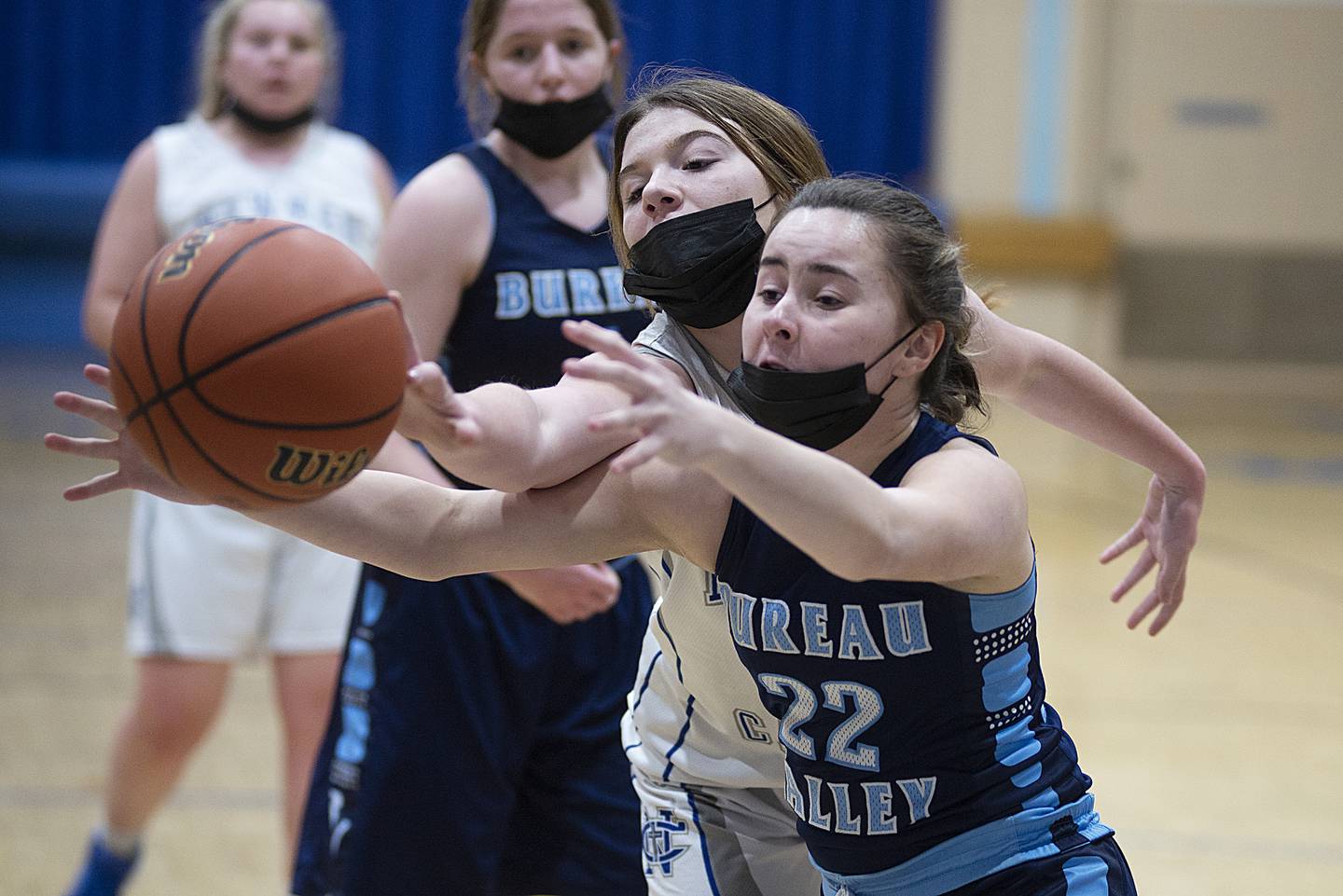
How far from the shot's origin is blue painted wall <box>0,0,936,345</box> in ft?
36.7

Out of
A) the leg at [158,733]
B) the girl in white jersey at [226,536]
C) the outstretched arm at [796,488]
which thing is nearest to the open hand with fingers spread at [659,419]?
the outstretched arm at [796,488]

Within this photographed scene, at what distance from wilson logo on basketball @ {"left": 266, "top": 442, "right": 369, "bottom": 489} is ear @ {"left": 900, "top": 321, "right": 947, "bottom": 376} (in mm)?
616

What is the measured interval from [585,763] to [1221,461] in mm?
7772

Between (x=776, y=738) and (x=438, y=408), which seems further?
(x=776, y=738)

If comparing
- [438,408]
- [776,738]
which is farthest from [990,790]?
[438,408]

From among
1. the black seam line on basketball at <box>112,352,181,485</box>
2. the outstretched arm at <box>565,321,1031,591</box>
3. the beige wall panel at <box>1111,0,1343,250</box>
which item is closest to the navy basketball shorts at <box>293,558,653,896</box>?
the black seam line on basketball at <box>112,352,181,485</box>

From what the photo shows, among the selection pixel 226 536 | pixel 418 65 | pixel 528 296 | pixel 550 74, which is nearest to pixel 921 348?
pixel 528 296

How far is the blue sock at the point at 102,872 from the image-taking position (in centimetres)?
340

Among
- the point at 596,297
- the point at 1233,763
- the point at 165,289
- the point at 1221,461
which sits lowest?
the point at 1221,461

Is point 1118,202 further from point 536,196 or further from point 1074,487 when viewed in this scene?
point 536,196

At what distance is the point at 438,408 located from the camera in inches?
66.1

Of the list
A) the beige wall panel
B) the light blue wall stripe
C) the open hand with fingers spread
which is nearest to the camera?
the open hand with fingers spread

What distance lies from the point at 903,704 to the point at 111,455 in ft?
3.19

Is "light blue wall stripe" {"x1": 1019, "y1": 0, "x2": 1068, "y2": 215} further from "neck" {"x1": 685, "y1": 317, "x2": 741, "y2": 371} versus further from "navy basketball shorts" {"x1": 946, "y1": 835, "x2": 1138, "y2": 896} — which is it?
"navy basketball shorts" {"x1": 946, "y1": 835, "x2": 1138, "y2": 896}
